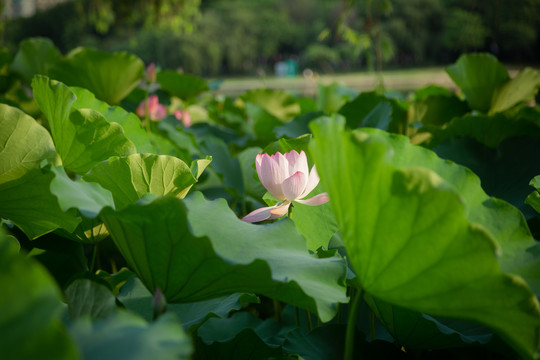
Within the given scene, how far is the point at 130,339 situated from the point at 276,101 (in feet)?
5.10

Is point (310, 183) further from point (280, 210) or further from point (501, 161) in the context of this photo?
point (501, 161)

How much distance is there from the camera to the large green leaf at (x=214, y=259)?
442 mm

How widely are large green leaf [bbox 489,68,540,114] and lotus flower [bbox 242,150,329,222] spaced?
82cm

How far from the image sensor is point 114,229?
1.61ft

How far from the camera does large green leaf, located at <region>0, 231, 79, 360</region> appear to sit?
0.88 feet

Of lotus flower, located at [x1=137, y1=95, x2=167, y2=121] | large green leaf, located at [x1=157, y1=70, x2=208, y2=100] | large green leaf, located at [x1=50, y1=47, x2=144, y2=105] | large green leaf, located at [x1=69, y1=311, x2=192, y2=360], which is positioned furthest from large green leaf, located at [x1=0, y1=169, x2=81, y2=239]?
large green leaf, located at [x1=157, y1=70, x2=208, y2=100]

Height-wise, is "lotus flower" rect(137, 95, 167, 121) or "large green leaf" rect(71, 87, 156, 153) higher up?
"large green leaf" rect(71, 87, 156, 153)

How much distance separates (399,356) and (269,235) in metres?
0.21

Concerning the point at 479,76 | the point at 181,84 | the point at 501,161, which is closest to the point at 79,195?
the point at 501,161

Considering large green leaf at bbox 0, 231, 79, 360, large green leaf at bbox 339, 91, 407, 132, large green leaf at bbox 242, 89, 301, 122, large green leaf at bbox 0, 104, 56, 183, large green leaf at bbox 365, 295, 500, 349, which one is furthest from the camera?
large green leaf at bbox 242, 89, 301, 122

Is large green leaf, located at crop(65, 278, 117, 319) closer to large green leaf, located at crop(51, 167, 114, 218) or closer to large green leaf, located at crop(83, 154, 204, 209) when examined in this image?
large green leaf, located at crop(51, 167, 114, 218)

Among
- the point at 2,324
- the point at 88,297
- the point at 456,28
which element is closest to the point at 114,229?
the point at 88,297

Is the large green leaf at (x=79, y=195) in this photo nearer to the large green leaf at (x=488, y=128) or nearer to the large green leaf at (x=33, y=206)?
the large green leaf at (x=33, y=206)

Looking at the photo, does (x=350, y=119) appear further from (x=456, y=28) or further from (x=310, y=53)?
(x=310, y=53)
